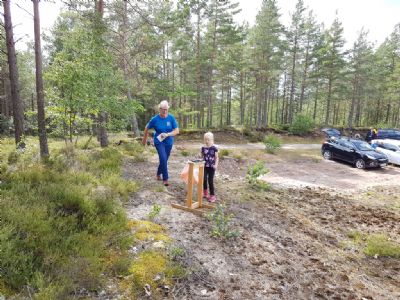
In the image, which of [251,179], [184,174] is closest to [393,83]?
[251,179]

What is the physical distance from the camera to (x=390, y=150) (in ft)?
60.4

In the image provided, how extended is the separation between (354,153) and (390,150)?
11.7ft

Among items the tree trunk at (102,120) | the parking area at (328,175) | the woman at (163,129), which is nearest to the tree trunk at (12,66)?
the tree trunk at (102,120)

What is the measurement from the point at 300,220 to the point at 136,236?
4.18m

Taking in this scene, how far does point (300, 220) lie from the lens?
6605 millimetres

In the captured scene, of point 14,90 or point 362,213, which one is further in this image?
point 14,90

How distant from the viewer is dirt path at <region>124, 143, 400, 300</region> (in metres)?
3.54

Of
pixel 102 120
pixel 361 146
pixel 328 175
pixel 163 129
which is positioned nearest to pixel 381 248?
pixel 163 129

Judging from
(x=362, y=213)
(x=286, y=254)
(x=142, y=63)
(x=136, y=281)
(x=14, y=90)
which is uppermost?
(x=142, y=63)

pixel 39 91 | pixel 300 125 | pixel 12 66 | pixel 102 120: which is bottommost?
pixel 300 125

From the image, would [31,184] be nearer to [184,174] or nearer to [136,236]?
[136,236]

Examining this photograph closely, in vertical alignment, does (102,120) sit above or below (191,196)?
above

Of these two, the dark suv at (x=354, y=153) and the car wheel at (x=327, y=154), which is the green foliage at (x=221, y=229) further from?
the car wheel at (x=327, y=154)

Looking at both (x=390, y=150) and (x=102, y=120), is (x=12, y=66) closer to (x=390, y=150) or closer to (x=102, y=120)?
(x=102, y=120)
